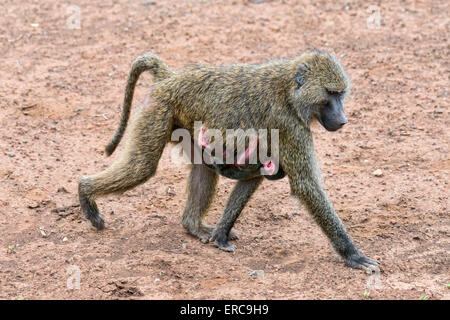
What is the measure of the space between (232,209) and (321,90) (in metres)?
1.12

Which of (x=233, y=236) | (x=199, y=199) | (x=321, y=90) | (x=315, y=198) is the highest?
(x=321, y=90)

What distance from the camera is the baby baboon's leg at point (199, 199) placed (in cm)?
536

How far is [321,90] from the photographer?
15.3ft

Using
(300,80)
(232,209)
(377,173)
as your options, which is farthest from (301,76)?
(377,173)

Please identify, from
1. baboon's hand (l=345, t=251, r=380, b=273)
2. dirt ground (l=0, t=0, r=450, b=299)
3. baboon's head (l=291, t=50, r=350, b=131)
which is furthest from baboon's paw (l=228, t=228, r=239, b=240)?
baboon's head (l=291, t=50, r=350, b=131)

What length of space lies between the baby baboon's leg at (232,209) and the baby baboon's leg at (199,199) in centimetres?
14

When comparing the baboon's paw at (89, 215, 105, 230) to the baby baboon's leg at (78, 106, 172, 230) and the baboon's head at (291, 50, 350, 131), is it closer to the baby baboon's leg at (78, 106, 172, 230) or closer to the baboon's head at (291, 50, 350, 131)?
the baby baboon's leg at (78, 106, 172, 230)

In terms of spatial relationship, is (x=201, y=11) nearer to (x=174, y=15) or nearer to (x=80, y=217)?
(x=174, y=15)

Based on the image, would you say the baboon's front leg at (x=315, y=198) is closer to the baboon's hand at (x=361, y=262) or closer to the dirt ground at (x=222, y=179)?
the baboon's hand at (x=361, y=262)

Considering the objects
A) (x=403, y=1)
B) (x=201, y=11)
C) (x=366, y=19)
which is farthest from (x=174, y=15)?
(x=403, y=1)

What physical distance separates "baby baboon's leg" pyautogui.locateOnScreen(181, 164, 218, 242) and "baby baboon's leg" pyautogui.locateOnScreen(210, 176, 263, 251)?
0.14 meters

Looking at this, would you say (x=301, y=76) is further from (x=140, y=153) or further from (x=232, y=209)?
(x=140, y=153)

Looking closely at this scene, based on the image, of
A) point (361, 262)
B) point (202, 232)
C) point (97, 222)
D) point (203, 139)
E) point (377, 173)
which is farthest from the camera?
point (377, 173)

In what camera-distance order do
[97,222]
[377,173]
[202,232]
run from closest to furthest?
[97,222] < [202,232] < [377,173]
